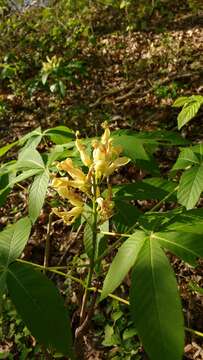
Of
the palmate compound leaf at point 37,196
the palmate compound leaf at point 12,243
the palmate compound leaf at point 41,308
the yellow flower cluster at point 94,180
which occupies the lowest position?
the palmate compound leaf at point 41,308

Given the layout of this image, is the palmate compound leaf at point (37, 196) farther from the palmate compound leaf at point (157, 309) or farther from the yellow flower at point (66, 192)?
the palmate compound leaf at point (157, 309)

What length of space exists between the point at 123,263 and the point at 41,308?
8.5 inches

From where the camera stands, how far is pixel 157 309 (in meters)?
0.83

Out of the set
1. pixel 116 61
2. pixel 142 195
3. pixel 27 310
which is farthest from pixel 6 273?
pixel 116 61

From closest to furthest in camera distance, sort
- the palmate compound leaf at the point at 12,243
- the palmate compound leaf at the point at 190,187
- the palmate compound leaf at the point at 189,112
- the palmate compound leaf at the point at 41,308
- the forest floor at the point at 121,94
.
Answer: the palmate compound leaf at the point at 41,308, the palmate compound leaf at the point at 12,243, the palmate compound leaf at the point at 190,187, the palmate compound leaf at the point at 189,112, the forest floor at the point at 121,94

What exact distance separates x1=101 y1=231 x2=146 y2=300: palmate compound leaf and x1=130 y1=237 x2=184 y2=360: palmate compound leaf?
29mm

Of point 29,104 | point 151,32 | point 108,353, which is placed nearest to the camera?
point 108,353

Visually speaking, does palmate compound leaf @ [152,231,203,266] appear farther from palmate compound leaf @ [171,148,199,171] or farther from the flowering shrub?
palmate compound leaf @ [171,148,199,171]

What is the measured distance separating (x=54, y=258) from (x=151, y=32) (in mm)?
4643

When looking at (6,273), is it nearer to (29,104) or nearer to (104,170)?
(104,170)

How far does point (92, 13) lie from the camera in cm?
794

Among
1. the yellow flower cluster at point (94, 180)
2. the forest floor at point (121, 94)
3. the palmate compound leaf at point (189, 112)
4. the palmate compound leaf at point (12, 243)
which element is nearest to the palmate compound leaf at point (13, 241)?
the palmate compound leaf at point (12, 243)

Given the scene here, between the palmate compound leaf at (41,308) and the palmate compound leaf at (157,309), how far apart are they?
0.20 m

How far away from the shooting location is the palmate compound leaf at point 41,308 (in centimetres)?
94
